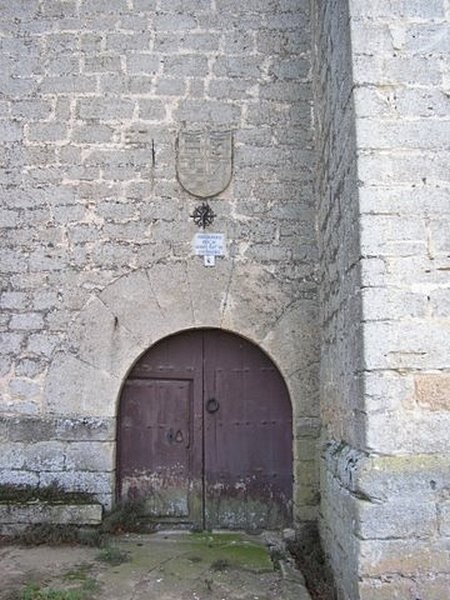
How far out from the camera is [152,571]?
3453 millimetres

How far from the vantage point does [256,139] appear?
4.47 meters

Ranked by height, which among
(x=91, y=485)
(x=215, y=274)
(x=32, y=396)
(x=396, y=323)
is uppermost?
(x=215, y=274)

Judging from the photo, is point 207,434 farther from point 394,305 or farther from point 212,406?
point 394,305

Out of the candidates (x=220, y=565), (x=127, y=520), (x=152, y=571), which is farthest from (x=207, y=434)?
(x=152, y=571)

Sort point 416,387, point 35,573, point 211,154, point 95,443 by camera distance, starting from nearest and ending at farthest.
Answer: point 416,387
point 35,573
point 95,443
point 211,154

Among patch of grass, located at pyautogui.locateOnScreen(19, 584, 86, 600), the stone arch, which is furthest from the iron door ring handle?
patch of grass, located at pyautogui.locateOnScreen(19, 584, 86, 600)

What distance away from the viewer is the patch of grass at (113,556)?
→ 357 cm

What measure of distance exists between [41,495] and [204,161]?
247 cm

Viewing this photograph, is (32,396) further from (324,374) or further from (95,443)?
(324,374)

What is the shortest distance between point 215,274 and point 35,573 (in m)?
2.10

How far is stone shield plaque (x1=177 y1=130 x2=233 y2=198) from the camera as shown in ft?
14.4

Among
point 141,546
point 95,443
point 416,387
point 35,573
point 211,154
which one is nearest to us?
point 416,387

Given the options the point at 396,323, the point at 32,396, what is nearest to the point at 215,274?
the point at 32,396

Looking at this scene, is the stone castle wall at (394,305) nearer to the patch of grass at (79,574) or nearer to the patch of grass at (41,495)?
the patch of grass at (79,574)
